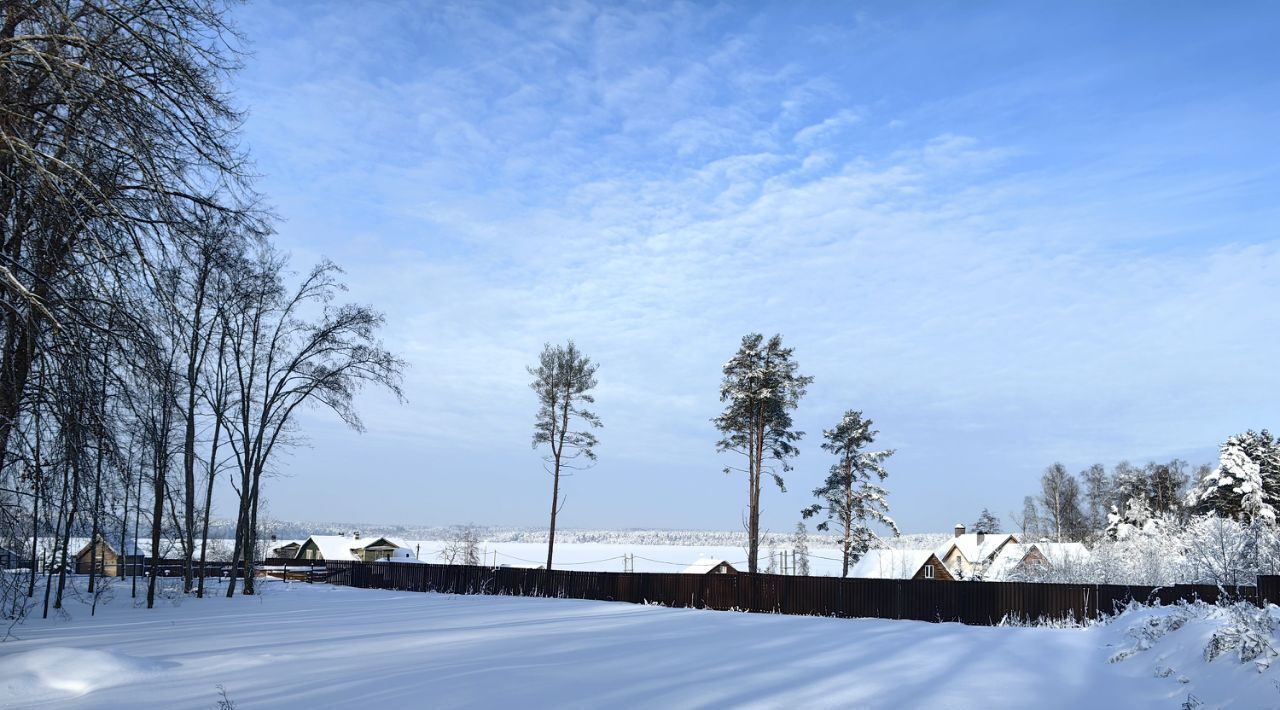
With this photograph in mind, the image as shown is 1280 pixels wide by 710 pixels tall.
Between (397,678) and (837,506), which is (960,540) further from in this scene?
(397,678)

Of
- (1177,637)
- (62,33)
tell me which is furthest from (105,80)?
(1177,637)

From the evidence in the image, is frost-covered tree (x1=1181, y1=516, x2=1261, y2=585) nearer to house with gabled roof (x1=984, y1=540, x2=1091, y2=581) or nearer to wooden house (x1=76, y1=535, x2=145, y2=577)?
house with gabled roof (x1=984, y1=540, x2=1091, y2=581)

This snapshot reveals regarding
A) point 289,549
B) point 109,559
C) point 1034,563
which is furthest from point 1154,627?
point 289,549

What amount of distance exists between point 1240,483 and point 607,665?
132 ft

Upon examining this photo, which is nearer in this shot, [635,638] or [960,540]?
[635,638]

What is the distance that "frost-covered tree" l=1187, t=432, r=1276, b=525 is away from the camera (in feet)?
121

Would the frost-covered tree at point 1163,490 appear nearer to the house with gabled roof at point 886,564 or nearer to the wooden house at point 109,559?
the house with gabled roof at point 886,564

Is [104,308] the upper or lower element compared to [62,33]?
lower

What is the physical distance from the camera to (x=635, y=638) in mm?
12570

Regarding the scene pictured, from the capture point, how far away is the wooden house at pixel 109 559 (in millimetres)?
20962

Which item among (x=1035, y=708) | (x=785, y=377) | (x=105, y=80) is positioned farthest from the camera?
(x=785, y=377)

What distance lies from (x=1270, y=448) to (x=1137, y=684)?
1650 inches

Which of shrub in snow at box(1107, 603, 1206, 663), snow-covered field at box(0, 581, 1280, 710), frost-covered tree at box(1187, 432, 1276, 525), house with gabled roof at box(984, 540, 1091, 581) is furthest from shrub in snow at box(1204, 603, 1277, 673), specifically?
frost-covered tree at box(1187, 432, 1276, 525)

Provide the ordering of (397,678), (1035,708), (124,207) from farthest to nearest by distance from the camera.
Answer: (397,678) → (1035,708) → (124,207)
